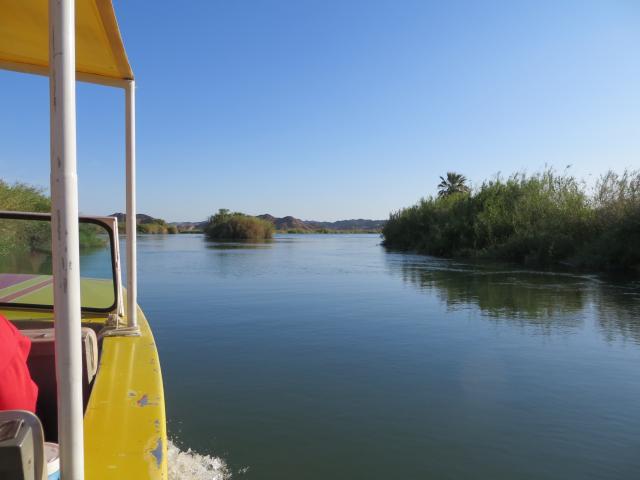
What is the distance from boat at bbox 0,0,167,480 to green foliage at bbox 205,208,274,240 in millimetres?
52974

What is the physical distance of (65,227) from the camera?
1165 millimetres

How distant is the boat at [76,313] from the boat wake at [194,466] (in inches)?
40.4

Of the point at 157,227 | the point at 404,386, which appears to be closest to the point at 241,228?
the point at 157,227

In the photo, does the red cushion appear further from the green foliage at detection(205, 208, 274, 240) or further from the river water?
the green foliage at detection(205, 208, 274, 240)

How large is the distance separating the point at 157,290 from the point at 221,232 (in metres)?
45.9

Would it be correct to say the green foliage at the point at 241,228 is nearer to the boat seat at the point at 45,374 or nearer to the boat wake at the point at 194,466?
the boat wake at the point at 194,466

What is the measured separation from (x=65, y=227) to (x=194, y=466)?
2.99m

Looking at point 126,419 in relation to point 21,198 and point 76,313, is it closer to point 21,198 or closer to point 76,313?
point 76,313

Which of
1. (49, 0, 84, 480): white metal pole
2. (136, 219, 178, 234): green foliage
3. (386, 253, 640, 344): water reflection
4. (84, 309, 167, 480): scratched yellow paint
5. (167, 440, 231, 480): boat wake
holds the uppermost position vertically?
(136, 219, 178, 234): green foliage

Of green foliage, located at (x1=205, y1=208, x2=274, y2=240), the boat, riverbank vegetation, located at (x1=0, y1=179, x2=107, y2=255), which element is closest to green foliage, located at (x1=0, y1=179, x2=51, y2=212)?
riverbank vegetation, located at (x1=0, y1=179, x2=107, y2=255)

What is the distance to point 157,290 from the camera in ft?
41.5

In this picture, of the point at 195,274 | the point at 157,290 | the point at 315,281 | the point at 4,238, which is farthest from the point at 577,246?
the point at 4,238

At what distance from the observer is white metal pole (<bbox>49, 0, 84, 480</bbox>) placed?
1147 mm

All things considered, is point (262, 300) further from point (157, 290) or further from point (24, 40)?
point (24, 40)
